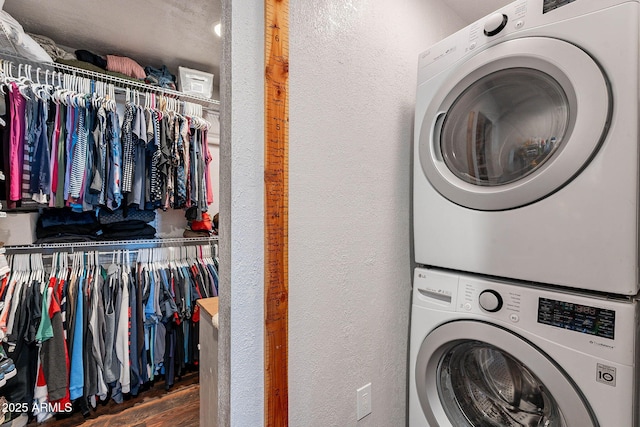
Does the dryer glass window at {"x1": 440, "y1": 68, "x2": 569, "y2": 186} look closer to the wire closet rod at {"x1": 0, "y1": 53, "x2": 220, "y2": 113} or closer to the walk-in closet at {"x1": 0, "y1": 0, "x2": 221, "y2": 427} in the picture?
the walk-in closet at {"x1": 0, "y1": 0, "x2": 221, "y2": 427}

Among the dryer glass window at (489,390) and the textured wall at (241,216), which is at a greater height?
the textured wall at (241,216)

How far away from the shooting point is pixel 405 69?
1.11 metres

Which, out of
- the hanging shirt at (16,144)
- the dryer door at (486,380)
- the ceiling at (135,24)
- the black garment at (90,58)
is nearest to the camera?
the dryer door at (486,380)

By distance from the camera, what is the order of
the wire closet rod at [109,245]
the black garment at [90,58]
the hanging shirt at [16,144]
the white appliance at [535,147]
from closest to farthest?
the white appliance at [535,147]
the hanging shirt at [16,144]
the wire closet rod at [109,245]
the black garment at [90,58]

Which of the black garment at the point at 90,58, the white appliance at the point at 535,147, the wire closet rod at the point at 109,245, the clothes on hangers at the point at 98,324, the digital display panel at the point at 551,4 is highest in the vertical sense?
the black garment at the point at 90,58

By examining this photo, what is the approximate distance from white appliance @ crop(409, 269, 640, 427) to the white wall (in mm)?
169

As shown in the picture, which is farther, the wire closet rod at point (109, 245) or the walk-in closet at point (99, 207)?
the wire closet rod at point (109, 245)

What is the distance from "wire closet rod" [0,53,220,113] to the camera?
1715 millimetres

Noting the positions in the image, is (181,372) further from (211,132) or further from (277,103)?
(277,103)

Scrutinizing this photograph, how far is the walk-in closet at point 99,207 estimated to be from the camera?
1603mm

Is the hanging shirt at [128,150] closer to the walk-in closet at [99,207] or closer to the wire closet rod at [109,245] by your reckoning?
the walk-in closet at [99,207]

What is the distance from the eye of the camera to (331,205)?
873 millimetres

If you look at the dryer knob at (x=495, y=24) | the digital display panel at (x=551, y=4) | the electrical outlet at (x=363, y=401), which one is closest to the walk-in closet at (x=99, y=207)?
the electrical outlet at (x=363, y=401)

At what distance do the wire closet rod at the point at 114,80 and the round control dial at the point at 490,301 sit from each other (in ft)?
7.97
